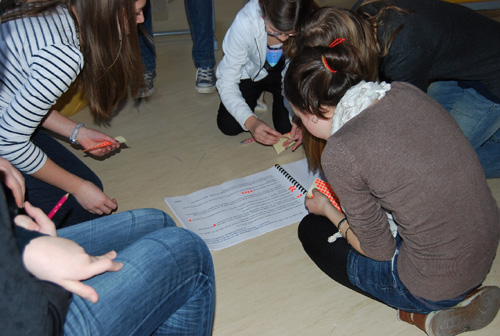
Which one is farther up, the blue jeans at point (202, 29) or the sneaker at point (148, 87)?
the blue jeans at point (202, 29)

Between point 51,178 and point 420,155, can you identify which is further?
point 51,178

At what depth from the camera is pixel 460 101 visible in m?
1.50

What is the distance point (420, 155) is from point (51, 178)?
3.00 feet

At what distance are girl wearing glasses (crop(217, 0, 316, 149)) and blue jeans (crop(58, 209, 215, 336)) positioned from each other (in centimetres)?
72

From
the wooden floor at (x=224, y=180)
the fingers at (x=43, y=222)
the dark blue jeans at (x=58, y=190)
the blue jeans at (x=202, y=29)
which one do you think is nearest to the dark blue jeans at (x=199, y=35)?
the blue jeans at (x=202, y=29)

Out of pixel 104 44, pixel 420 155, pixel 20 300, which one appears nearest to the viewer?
pixel 20 300

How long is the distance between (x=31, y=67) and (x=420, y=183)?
0.86 meters

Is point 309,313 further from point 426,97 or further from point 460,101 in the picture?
point 460,101

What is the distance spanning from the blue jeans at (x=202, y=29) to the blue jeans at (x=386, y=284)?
126 centimetres

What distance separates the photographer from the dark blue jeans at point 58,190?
1.22 meters

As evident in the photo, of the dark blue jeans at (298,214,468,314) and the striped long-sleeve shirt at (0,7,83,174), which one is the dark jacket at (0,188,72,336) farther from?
the dark blue jeans at (298,214,468,314)

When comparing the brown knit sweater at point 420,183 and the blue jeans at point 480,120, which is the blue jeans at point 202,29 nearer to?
the blue jeans at point 480,120

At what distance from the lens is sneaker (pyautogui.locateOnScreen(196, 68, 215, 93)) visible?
6.68ft

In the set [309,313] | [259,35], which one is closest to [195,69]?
Answer: [259,35]
